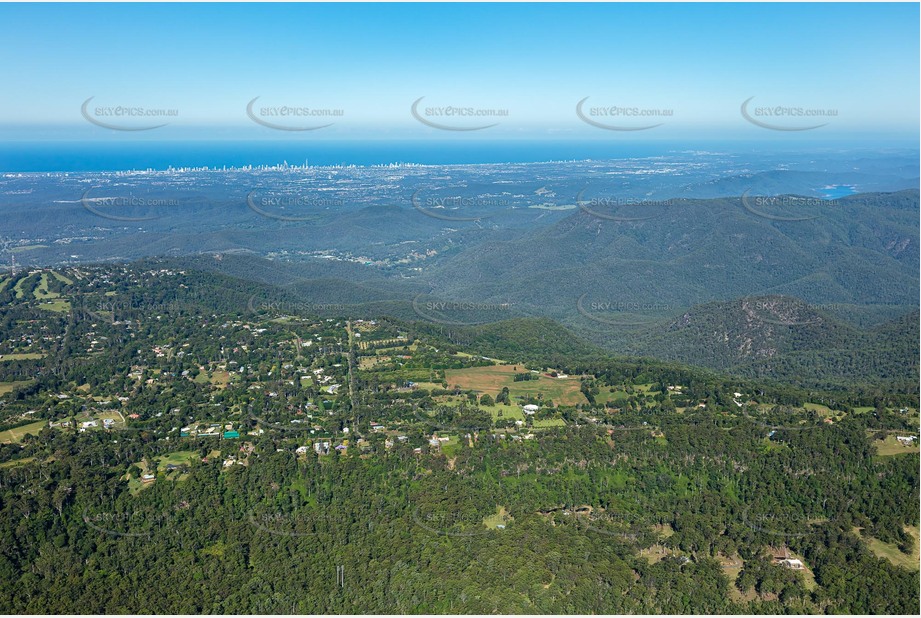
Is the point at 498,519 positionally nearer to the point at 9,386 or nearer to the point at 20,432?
the point at 20,432

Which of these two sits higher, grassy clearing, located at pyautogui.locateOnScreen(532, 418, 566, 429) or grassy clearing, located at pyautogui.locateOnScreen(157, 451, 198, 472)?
grassy clearing, located at pyautogui.locateOnScreen(532, 418, 566, 429)

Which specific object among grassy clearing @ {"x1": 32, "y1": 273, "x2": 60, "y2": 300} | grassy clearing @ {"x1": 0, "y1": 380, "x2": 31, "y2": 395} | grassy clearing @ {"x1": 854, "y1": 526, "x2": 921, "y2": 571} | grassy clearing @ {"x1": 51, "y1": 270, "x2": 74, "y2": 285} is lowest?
grassy clearing @ {"x1": 854, "y1": 526, "x2": 921, "y2": 571}

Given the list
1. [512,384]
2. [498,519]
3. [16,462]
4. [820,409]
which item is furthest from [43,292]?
[820,409]

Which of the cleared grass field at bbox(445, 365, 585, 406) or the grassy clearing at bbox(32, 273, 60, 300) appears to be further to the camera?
the grassy clearing at bbox(32, 273, 60, 300)

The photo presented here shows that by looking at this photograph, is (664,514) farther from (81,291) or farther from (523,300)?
(523,300)

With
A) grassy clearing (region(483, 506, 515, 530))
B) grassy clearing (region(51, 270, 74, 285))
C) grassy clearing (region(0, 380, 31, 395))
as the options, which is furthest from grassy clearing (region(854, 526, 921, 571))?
grassy clearing (region(51, 270, 74, 285))

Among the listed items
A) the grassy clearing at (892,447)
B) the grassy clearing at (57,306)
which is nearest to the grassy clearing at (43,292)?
the grassy clearing at (57,306)

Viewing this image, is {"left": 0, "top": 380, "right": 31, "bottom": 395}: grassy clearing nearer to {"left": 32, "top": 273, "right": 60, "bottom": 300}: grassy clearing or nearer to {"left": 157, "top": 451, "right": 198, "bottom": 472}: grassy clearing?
{"left": 157, "top": 451, "right": 198, "bottom": 472}: grassy clearing
